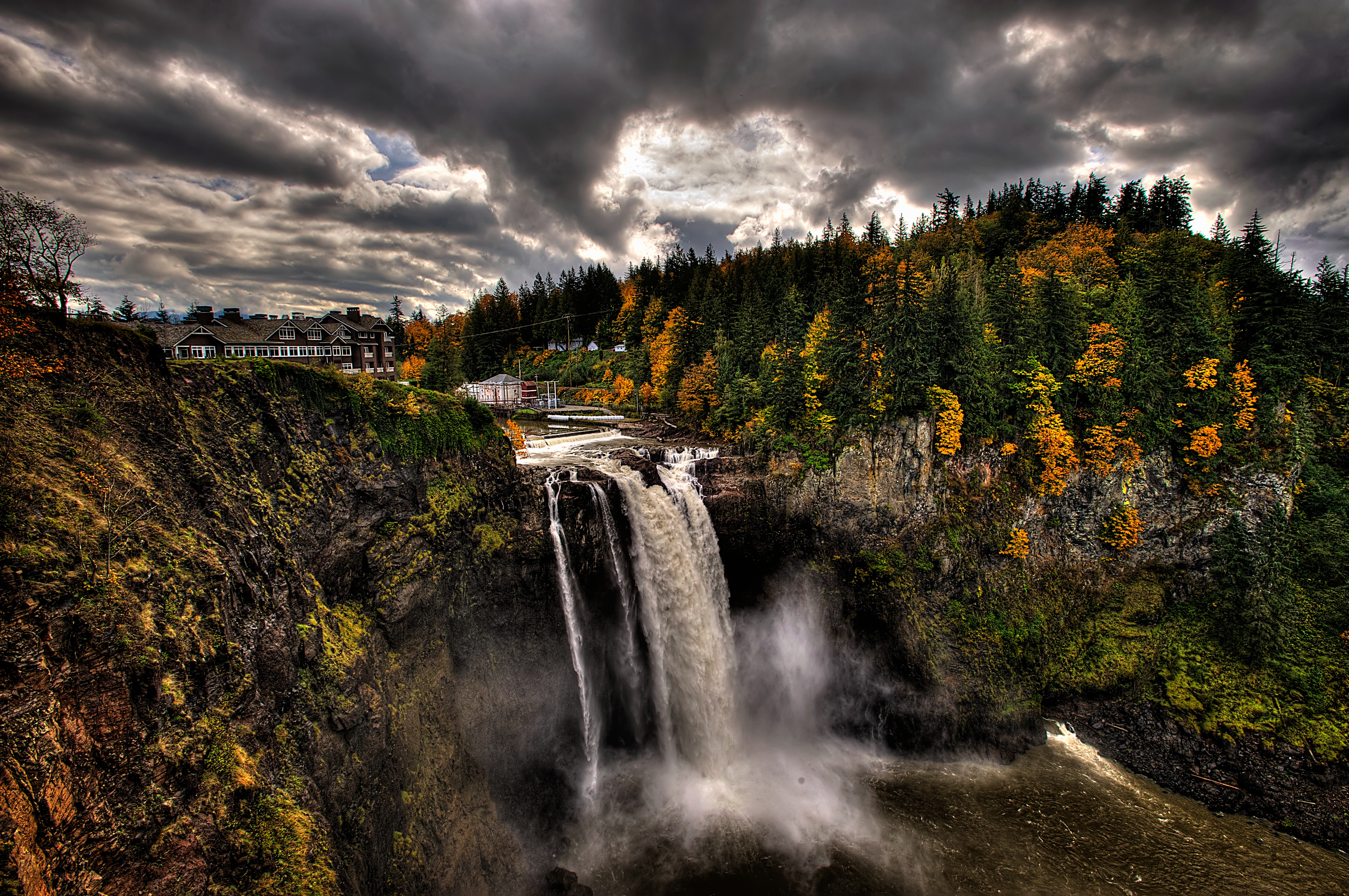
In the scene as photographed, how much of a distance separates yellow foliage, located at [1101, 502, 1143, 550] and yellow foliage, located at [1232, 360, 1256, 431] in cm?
752

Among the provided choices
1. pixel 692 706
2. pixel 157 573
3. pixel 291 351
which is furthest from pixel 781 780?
pixel 291 351

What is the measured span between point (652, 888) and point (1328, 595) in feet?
111

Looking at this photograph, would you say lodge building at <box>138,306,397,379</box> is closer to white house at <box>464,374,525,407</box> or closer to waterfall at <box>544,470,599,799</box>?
white house at <box>464,374,525,407</box>

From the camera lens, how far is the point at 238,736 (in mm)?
9305

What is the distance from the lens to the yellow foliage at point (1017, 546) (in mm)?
25453

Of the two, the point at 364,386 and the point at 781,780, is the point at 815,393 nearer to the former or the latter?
the point at 781,780

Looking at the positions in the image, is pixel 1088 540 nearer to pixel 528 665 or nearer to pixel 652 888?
pixel 652 888

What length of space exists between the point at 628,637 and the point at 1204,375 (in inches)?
1299

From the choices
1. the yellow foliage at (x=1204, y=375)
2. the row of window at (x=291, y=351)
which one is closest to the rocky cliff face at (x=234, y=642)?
the row of window at (x=291, y=351)

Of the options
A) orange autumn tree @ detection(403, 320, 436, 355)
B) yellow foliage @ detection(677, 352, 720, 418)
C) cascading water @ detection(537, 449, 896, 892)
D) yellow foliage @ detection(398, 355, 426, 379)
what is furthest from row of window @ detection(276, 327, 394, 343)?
orange autumn tree @ detection(403, 320, 436, 355)

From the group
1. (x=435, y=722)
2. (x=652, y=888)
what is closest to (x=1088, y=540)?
(x=652, y=888)

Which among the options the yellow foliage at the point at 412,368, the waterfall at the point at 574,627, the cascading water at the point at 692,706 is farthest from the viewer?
the yellow foliage at the point at 412,368

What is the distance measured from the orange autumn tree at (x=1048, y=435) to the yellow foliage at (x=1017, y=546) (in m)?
2.61

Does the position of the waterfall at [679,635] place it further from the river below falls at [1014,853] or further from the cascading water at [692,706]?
the river below falls at [1014,853]
